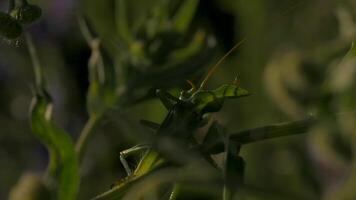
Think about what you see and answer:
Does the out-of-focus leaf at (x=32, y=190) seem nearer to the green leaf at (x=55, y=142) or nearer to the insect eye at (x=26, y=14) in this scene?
the green leaf at (x=55, y=142)

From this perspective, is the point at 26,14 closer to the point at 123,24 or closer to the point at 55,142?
the point at 55,142

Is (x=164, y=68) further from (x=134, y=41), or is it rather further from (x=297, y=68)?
(x=297, y=68)

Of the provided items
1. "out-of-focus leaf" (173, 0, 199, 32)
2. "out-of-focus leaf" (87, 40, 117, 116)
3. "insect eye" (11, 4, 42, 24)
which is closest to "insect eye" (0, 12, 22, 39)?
"insect eye" (11, 4, 42, 24)

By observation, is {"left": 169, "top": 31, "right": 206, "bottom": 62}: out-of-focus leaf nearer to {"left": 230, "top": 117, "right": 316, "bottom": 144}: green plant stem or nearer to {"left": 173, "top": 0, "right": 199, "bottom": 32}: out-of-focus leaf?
{"left": 173, "top": 0, "right": 199, "bottom": 32}: out-of-focus leaf

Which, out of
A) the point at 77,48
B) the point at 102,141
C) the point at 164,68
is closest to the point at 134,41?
the point at 164,68

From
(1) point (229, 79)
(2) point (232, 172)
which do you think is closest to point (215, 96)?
(2) point (232, 172)

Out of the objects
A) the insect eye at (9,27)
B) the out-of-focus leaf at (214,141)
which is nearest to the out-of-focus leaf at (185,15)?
the insect eye at (9,27)
